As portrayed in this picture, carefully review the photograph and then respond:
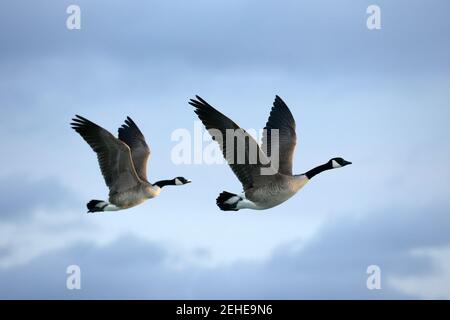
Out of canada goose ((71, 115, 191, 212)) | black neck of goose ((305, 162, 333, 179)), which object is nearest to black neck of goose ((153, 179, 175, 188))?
canada goose ((71, 115, 191, 212))

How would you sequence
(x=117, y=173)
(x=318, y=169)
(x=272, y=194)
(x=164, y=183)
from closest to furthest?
(x=272, y=194)
(x=318, y=169)
(x=117, y=173)
(x=164, y=183)

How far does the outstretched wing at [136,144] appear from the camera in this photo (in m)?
14.2

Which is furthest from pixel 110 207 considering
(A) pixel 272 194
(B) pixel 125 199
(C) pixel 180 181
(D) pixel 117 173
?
(A) pixel 272 194

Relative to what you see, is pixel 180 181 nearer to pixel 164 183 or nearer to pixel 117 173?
pixel 164 183

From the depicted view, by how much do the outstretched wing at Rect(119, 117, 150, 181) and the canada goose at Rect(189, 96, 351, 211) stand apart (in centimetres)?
243

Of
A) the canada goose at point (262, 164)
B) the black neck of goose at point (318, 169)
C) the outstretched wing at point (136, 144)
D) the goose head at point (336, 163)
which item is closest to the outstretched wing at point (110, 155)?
the outstretched wing at point (136, 144)

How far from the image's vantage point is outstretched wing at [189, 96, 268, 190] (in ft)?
36.0

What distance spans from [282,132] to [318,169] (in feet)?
2.78

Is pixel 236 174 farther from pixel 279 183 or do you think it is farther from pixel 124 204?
pixel 124 204

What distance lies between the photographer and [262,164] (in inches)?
455

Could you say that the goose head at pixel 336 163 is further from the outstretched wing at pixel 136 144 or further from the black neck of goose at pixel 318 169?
the outstretched wing at pixel 136 144

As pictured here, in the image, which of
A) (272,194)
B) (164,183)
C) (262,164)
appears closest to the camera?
(262,164)

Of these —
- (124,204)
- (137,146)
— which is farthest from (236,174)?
(137,146)

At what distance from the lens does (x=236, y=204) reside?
38.9 feet
